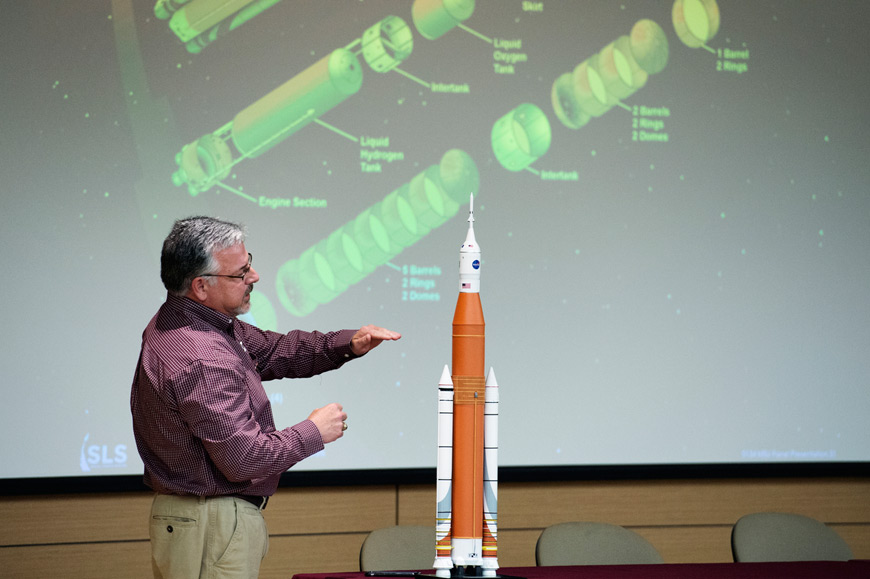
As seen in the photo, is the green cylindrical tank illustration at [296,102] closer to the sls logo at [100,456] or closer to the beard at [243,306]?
the sls logo at [100,456]

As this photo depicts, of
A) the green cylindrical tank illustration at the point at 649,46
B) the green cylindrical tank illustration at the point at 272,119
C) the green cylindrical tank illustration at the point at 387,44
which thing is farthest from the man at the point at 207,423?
the green cylindrical tank illustration at the point at 649,46

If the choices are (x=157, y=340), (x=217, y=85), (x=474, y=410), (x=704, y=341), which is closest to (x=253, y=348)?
(x=157, y=340)

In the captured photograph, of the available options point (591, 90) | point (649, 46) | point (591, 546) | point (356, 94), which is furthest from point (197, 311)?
point (649, 46)

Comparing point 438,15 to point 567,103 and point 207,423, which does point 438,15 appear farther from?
point 207,423

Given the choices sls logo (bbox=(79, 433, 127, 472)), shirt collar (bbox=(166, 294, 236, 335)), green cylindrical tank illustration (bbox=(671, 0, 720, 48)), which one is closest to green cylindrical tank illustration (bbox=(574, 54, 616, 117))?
green cylindrical tank illustration (bbox=(671, 0, 720, 48))

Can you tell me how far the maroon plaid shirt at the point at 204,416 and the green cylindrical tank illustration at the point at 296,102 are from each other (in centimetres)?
154

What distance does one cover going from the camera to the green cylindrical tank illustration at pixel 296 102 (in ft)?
13.9

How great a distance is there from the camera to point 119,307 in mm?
4078

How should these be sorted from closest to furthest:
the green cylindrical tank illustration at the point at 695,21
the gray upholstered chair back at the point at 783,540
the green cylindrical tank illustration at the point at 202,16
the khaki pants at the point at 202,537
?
the khaki pants at the point at 202,537 → the gray upholstered chair back at the point at 783,540 → the green cylindrical tank illustration at the point at 202,16 → the green cylindrical tank illustration at the point at 695,21

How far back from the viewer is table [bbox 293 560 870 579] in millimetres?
2799

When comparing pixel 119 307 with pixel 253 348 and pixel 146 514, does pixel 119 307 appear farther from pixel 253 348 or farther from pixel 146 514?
pixel 253 348

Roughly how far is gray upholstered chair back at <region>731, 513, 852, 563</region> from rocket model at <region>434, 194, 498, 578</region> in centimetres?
149

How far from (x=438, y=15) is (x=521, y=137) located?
2.16 ft

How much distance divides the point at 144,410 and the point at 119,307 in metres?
1.46
